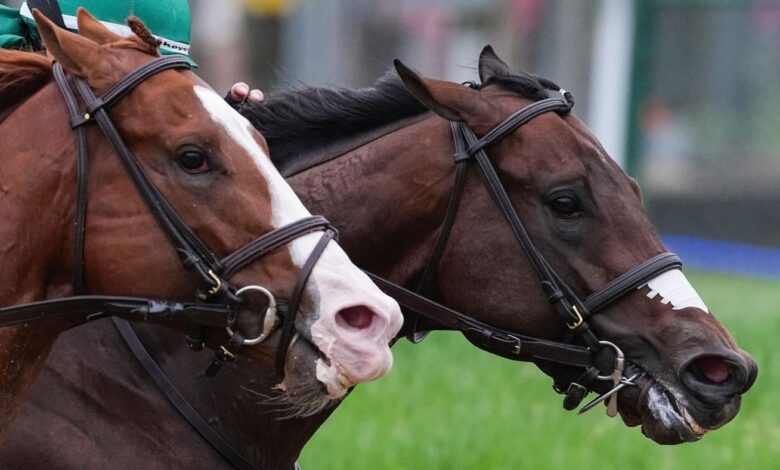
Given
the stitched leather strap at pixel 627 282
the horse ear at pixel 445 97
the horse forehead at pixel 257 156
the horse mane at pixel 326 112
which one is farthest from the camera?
the horse mane at pixel 326 112

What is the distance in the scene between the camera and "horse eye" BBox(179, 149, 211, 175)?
350cm

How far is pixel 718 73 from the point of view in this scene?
16312mm

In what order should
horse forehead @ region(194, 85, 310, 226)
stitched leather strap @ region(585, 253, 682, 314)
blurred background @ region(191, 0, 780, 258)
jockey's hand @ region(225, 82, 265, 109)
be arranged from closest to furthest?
1. horse forehead @ region(194, 85, 310, 226)
2. stitched leather strap @ region(585, 253, 682, 314)
3. jockey's hand @ region(225, 82, 265, 109)
4. blurred background @ region(191, 0, 780, 258)

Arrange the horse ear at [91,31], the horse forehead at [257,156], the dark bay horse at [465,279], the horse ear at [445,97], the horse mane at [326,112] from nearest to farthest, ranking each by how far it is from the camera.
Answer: the horse forehead at [257,156], the horse ear at [91,31], the dark bay horse at [465,279], the horse ear at [445,97], the horse mane at [326,112]

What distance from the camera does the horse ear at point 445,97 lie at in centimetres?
437

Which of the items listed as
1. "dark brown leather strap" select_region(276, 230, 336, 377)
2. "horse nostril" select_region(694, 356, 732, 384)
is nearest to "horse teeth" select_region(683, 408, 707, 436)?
"horse nostril" select_region(694, 356, 732, 384)

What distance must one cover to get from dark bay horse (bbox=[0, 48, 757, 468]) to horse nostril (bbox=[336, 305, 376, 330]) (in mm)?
978

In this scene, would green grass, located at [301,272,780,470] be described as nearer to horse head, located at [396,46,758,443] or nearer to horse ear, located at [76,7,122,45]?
horse head, located at [396,46,758,443]

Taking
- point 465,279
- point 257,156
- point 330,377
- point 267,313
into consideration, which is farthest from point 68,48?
point 465,279

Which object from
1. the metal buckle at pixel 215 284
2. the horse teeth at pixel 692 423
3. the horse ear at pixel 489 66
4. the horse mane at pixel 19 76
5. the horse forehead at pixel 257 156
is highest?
the horse mane at pixel 19 76

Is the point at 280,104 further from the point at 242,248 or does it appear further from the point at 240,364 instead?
the point at 242,248

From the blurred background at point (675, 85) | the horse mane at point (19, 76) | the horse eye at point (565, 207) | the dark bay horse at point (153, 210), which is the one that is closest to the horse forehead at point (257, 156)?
the dark bay horse at point (153, 210)

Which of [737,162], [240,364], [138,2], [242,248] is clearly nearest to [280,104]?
[138,2]

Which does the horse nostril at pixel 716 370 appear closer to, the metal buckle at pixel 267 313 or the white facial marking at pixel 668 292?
the white facial marking at pixel 668 292
